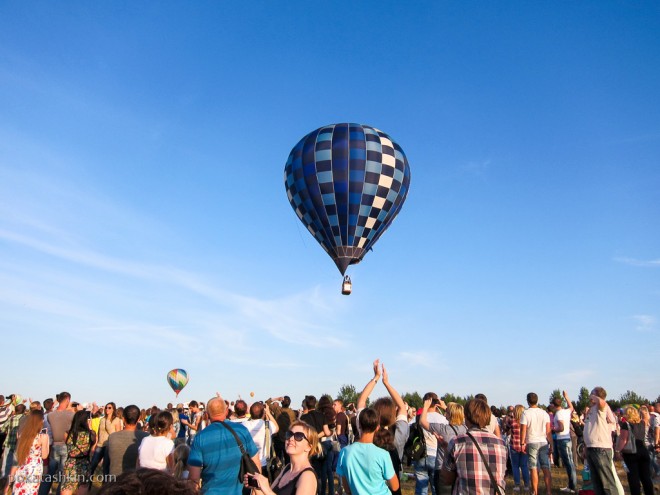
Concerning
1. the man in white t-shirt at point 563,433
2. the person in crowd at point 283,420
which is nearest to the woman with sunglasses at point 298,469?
the person in crowd at point 283,420

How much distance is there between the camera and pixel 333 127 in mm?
23141

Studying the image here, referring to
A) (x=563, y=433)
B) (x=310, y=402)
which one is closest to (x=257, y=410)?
(x=310, y=402)

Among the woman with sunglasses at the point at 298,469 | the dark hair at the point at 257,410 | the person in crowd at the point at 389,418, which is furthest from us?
the dark hair at the point at 257,410

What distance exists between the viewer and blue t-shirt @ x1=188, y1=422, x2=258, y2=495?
5.48m

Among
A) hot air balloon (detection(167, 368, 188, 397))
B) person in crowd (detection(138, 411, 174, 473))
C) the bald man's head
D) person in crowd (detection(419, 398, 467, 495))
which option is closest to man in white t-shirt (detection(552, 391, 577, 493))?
person in crowd (detection(419, 398, 467, 495))

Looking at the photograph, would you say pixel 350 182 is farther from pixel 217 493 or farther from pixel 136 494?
pixel 136 494

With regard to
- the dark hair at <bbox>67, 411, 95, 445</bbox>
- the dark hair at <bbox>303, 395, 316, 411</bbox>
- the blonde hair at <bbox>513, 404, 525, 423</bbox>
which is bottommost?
the dark hair at <bbox>67, 411, 95, 445</bbox>

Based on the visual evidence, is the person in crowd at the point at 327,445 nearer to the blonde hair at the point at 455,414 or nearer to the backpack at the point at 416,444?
the backpack at the point at 416,444

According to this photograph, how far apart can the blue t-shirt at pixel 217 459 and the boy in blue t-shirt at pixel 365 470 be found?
112 centimetres

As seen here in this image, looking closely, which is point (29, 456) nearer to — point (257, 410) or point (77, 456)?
point (77, 456)

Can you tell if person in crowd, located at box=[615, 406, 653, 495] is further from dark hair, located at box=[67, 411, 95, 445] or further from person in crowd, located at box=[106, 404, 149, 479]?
dark hair, located at box=[67, 411, 95, 445]

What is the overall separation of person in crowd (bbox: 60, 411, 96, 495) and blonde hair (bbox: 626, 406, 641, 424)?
8.84m

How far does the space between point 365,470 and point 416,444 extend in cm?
343

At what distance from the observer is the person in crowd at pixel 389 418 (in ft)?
20.3
